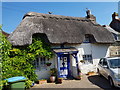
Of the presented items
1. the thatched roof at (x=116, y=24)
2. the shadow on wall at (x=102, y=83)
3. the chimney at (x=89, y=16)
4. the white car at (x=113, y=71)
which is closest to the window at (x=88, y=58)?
the shadow on wall at (x=102, y=83)

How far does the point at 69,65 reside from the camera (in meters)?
10.0

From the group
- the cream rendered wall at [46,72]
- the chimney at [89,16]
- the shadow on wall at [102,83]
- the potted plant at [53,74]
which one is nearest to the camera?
the shadow on wall at [102,83]

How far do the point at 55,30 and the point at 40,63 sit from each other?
11.4ft

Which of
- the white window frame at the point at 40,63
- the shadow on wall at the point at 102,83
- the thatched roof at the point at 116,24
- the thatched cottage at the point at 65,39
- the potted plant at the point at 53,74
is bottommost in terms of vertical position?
the shadow on wall at the point at 102,83

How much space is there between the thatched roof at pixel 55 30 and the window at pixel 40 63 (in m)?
1.87

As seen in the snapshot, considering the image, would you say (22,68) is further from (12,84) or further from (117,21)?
(117,21)

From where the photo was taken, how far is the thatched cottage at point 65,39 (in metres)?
8.84

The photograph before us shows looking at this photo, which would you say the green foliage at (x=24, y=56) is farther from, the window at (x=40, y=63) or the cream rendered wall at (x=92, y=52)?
the cream rendered wall at (x=92, y=52)

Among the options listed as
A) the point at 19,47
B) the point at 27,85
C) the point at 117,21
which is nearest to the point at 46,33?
the point at 19,47

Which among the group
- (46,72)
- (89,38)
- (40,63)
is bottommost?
(46,72)

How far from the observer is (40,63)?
9219 millimetres

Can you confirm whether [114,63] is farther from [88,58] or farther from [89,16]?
[89,16]

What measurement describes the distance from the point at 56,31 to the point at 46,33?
119 centimetres

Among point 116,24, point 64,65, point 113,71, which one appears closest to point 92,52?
point 64,65
